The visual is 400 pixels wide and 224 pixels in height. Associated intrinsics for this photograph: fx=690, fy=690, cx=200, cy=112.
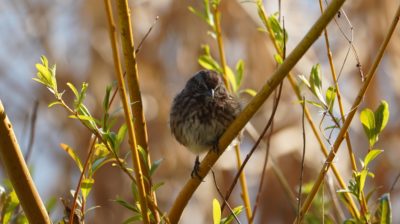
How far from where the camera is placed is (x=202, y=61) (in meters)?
2.64

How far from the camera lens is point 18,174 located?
1.87m

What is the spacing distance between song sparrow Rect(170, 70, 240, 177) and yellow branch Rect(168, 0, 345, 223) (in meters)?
1.39

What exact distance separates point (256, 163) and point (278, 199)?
520mm

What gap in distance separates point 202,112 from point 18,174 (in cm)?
208

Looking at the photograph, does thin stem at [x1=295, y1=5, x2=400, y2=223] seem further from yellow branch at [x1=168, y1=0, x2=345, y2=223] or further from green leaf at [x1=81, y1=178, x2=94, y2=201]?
green leaf at [x1=81, y1=178, x2=94, y2=201]

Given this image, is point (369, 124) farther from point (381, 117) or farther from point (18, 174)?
point (18, 174)

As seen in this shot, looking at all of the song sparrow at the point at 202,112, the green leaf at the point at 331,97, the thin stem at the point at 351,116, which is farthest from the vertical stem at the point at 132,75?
the song sparrow at the point at 202,112

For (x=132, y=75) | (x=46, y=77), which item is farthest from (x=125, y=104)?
(x=46, y=77)

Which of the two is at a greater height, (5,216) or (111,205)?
(5,216)

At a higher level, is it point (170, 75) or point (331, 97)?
point (331, 97)

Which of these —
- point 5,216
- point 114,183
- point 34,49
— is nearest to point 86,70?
point 34,49

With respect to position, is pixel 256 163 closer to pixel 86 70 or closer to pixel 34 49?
pixel 86 70

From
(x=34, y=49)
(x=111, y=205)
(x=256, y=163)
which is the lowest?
(x=111, y=205)

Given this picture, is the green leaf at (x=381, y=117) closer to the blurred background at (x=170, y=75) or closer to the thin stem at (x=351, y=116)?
the thin stem at (x=351, y=116)
